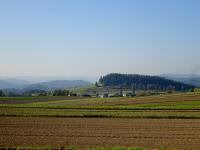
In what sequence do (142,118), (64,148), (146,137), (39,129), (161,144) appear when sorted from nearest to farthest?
(64,148), (161,144), (146,137), (39,129), (142,118)

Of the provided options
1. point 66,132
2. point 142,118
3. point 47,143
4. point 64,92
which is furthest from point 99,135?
point 64,92

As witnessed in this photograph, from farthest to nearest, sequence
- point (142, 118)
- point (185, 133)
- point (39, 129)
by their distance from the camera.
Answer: point (142, 118) < point (39, 129) < point (185, 133)

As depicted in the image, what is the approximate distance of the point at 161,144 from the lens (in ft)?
77.6

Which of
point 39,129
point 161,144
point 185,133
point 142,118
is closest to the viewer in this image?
point 161,144

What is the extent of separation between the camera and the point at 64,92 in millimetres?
159125

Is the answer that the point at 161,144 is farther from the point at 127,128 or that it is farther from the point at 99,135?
the point at 127,128

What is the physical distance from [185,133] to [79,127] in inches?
335

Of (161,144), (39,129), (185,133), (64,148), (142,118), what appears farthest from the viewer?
(142,118)

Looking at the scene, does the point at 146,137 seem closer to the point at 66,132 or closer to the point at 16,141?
the point at 66,132

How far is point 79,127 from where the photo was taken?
32938 millimetres

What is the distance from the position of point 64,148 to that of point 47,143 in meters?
2.30

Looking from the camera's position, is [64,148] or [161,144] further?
[161,144]

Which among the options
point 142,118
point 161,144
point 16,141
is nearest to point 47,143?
point 16,141

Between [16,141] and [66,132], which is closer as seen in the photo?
[16,141]
